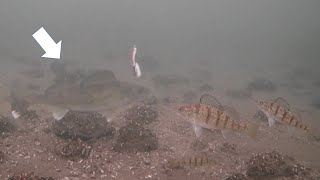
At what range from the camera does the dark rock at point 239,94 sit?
24.8 meters

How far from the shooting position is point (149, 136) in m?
13.5

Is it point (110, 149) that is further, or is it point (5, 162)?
point (110, 149)

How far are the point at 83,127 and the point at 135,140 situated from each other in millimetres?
1834

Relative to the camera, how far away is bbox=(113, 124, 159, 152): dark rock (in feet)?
42.1

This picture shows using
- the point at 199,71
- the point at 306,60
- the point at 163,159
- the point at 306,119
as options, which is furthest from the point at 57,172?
the point at 306,60

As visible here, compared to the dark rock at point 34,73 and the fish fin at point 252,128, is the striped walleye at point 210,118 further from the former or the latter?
the dark rock at point 34,73

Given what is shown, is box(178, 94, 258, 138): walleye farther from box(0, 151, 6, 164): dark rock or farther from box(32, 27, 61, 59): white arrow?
box(0, 151, 6, 164): dark rock

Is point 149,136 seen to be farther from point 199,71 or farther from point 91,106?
point 199,71

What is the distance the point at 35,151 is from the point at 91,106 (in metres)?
3.07

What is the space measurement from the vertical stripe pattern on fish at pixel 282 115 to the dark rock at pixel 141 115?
676 centimetres

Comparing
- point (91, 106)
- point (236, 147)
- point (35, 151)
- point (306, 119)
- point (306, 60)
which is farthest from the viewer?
point (306, 60)

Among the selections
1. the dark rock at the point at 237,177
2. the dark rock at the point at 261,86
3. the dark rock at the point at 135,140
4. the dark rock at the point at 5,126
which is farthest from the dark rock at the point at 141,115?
the dark rock at the point at 261,86

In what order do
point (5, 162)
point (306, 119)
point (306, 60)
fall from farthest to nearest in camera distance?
point (306, 60) → point (306, 119) → point (5, 162)

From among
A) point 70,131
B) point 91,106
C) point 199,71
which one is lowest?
point 70,131
